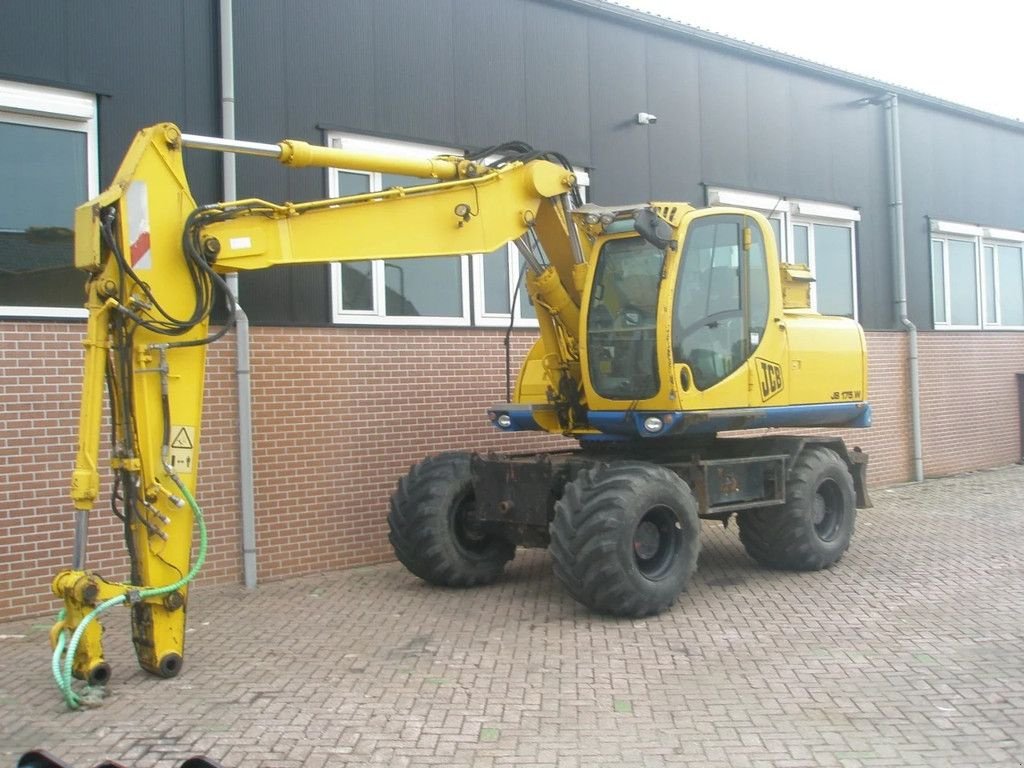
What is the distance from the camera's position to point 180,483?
6059 millimetres

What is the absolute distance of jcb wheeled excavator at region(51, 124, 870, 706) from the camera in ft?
19.5

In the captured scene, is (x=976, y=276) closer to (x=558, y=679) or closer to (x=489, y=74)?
(x=489, y=74)

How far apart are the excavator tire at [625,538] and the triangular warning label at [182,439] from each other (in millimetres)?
2625

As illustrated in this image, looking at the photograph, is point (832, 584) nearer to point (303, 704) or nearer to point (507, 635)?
point (507, 635)

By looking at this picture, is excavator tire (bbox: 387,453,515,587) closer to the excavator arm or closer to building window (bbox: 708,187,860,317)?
the excavator arm

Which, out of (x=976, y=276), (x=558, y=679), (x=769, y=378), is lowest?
(x=558, y=679)

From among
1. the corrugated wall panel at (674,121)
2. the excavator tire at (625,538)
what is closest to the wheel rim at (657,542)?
the excavator tire at (625,538)

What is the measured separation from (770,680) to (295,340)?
524 centimetres

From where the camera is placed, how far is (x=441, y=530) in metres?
8.41

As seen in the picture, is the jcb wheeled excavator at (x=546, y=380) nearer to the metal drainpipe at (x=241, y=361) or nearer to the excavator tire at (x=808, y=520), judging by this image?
the excavator tire at (x=808, y=520)

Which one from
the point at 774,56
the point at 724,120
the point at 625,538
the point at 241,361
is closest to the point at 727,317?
the point at 625,538

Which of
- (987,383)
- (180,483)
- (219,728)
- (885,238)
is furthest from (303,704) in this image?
(987,383)

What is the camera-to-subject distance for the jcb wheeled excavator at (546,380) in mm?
5949

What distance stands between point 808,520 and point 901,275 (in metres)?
7.88
